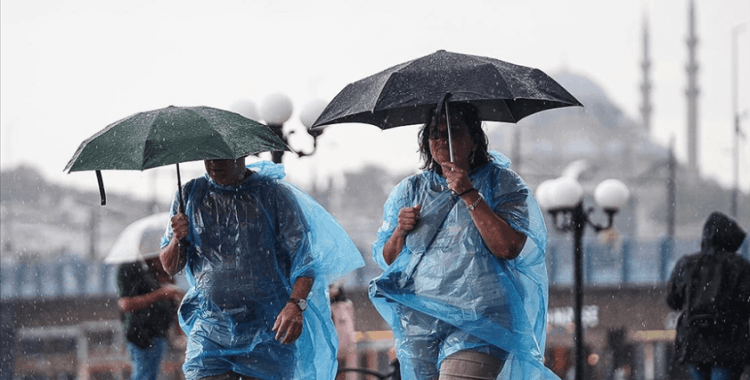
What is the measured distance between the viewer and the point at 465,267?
10.8ft

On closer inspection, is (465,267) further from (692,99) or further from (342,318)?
(692,99)

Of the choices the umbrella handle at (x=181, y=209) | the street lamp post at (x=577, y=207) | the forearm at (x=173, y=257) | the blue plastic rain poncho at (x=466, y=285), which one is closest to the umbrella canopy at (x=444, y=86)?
the blue plastic rain poncho at (x=466, y=285)

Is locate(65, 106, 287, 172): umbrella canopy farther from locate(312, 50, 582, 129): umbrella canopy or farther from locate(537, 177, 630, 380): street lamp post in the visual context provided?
locate(537, 177, 630, 380): street lamp post

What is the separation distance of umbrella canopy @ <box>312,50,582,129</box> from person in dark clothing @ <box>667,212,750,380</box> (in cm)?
307

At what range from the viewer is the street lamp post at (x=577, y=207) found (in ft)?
32.9

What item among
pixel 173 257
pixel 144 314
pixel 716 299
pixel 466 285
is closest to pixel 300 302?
pixel 173 257

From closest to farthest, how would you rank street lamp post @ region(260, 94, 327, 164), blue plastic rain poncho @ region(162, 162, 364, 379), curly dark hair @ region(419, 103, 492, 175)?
curly dark hair @ region(419, 103, 492, 175)
blue plastic rain poncho @ region(162, 162, 364, 379)
street lamp post @ region(260, 94, 327, 164)

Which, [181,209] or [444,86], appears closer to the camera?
[444,86]

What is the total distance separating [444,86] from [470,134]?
19 cm

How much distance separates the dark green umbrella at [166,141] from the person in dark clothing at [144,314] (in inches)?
97.4

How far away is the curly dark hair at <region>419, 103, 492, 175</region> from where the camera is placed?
11.1ft

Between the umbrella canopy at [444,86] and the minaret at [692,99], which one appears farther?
the minaret at [692,99]

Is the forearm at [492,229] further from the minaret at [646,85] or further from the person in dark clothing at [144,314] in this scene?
the minaret at [646,85]

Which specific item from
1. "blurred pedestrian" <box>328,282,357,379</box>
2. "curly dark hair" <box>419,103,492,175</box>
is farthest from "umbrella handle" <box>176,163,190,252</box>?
"blurred pedestrian" <box>328,282,357,379</box>
